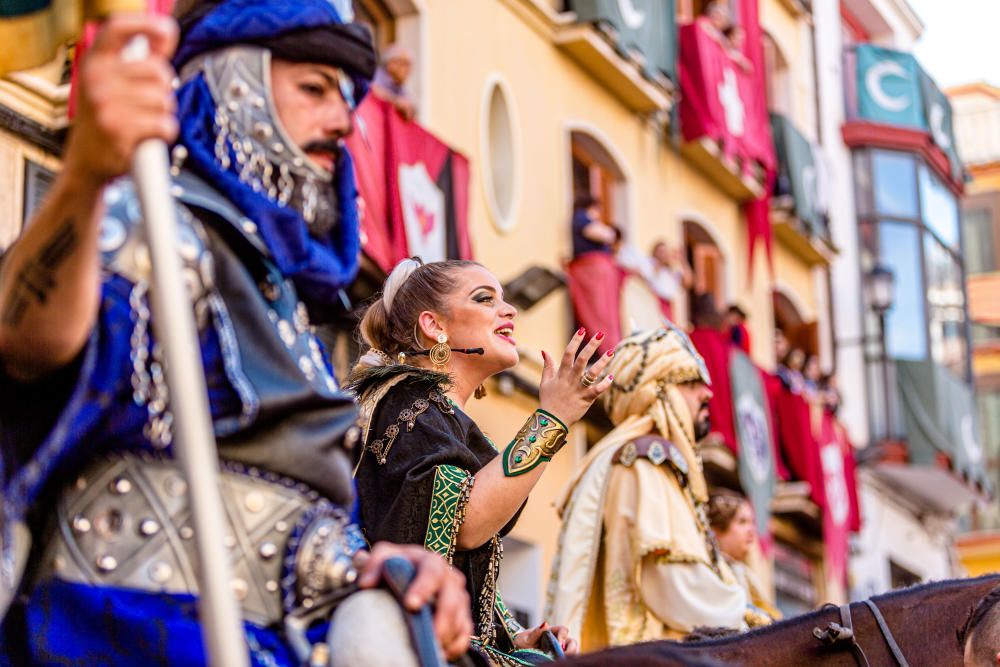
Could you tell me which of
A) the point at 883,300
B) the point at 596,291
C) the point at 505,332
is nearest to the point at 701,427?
the point at 505,332

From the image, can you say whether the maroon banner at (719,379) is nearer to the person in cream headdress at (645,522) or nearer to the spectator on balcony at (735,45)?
the spectator on balcony at (735,45)

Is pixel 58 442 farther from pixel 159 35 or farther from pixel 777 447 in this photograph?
pixel 777 447

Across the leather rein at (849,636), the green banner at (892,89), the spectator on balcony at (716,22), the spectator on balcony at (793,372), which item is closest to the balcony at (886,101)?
the green banner at (892,89)

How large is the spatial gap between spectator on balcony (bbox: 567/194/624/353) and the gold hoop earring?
9350mm

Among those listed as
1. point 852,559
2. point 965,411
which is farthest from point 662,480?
point 965,411

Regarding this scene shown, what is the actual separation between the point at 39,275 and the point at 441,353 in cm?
236

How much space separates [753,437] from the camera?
17.8 metres

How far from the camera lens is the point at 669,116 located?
18.6 m

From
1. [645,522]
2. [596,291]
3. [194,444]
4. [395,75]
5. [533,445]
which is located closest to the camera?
[194,444]

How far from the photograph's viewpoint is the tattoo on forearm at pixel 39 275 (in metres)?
3.19

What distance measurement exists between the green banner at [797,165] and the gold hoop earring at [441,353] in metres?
16.8

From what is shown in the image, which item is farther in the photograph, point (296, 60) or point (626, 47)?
point (626, 47)

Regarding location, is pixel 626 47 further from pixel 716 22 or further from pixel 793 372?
pixel 793 372

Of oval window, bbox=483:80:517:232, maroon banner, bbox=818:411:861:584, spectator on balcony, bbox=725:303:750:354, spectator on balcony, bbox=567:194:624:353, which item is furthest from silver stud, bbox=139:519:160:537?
maroon banner, bbox=818:411:861:584
